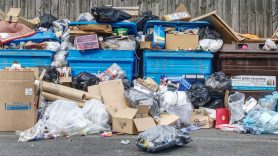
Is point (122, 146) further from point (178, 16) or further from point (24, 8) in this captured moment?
point (24, 8)

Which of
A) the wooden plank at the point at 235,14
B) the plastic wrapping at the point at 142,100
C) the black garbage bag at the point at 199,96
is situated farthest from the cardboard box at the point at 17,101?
the wooden plank at the point at 235,14

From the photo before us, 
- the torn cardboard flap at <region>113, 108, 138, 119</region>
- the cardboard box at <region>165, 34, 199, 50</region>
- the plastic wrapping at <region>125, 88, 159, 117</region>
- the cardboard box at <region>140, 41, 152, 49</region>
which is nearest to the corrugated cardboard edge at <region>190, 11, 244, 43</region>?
the cardboard box at <region>165, 34, 199, 50</region>

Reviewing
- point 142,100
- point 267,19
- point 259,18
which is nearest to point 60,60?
point 142,100

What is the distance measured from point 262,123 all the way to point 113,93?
7.82ft

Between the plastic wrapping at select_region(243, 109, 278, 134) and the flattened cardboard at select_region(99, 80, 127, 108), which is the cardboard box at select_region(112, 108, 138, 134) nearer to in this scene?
the flattened cardboard at select_region(99, 80, 127, 108)

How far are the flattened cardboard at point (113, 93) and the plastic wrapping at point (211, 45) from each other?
173cm

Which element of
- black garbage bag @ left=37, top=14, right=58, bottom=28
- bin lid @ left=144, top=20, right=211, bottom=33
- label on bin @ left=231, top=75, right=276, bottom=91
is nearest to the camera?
label on bin @ left=231, top=75, right=276, bottom=91

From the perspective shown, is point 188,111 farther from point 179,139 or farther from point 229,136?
point 179,139

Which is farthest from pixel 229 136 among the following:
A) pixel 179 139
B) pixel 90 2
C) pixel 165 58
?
pixel 90 2

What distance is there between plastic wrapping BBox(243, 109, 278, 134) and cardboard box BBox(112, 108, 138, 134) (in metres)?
1.82

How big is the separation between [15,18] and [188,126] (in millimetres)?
3926

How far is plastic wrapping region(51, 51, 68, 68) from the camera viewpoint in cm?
908

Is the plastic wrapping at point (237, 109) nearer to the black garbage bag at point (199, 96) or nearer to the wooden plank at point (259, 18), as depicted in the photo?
the black garbage bag at point (199, 96)

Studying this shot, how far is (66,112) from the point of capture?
7.38 metres
